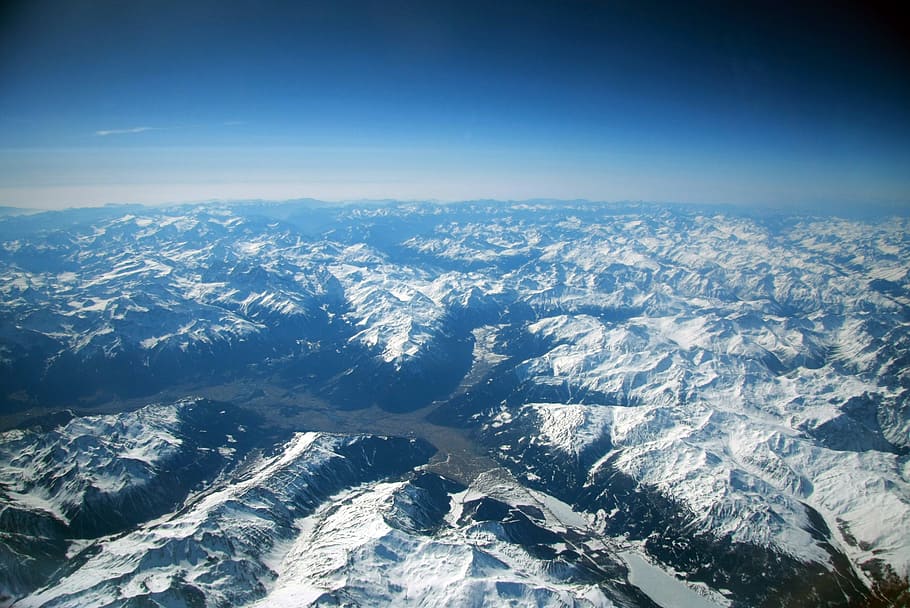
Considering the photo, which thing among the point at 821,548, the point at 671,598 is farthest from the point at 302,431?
the point at 821,548

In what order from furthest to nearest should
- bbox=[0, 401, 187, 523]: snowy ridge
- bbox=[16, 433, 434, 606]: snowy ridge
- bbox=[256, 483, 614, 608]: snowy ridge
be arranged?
1. bbox=[0, 401, 187, 523]: snowy ridge
2. bbox=[256, 483, 614, 608]: snowy ridge
3. bbox=[16, 433, 434, 606]: snowy ridge

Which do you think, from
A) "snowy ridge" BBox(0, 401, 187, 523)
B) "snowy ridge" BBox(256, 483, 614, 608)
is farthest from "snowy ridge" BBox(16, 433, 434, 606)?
"snowy ridge" BBox(0, 401, 187, 523)

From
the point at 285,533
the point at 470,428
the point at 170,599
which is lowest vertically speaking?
the point at 470,428

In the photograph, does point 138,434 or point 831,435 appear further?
point 831,435

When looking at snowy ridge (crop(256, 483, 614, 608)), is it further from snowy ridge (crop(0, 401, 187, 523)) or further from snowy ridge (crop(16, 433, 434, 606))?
snowy ridge (crop(0, 401, 187, 523))

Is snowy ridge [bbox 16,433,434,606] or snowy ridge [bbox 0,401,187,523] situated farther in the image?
snowy ridge [bbox 0,401,187,523]

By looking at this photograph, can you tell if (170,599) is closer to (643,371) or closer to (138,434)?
(138,434)

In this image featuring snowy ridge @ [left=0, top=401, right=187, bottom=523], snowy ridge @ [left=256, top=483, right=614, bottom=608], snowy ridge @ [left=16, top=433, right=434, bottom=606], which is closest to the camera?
snowy ridge @ [left=16, top=433, right=434, bottom=606]

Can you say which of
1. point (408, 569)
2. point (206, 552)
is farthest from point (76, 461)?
point (408, 569)

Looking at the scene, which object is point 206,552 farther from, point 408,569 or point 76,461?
point 76,461

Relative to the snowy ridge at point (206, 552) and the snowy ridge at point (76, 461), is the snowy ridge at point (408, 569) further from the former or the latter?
the snowy ridge at point (76, 461)

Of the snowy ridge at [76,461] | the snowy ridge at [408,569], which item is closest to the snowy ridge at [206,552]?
the snowy ridge at [408,569]
